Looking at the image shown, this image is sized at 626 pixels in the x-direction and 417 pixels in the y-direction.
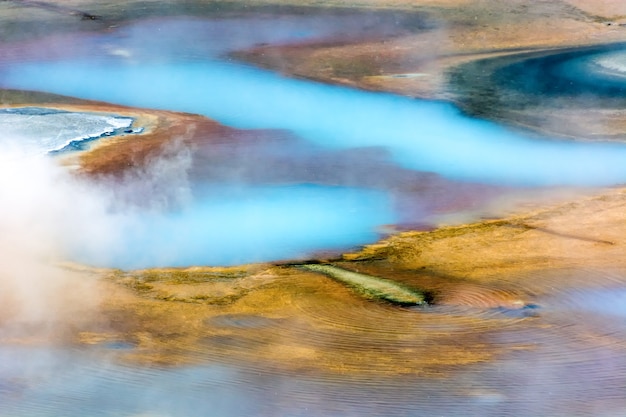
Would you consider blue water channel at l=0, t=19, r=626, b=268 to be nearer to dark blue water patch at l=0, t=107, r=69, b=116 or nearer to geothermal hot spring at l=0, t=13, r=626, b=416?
geothermal hot spring at l=0, t=13, r=626, b=416

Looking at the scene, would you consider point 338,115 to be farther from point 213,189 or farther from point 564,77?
point 564,77

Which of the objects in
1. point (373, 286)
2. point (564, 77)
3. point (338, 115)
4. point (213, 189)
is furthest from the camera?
point (564, 77)

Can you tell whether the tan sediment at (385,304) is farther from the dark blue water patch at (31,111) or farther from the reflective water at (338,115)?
the dark blue water patch at (31,111)

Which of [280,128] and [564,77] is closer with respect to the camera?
[280,128]

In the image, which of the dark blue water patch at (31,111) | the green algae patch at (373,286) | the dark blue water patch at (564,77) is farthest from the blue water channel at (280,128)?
the dark blue water patch at (564,77)

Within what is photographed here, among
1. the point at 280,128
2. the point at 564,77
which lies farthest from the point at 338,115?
the point at 564,77

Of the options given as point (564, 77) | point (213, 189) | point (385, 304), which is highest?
point (564, 77)
